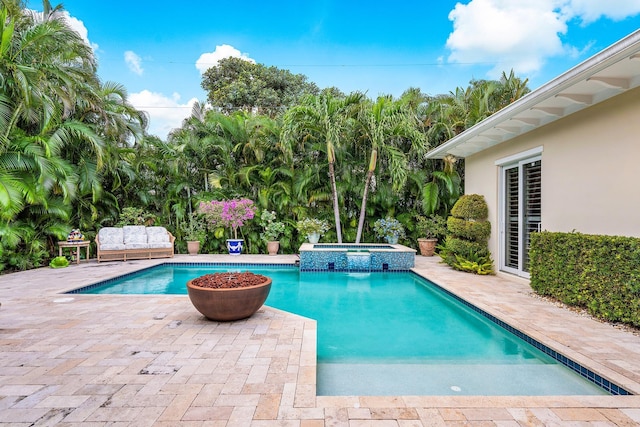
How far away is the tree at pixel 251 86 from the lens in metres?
18.3

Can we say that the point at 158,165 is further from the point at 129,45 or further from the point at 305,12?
the point at 305,12

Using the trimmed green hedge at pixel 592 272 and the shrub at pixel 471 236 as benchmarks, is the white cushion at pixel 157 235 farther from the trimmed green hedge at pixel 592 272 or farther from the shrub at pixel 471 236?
the trimmed green hedge at pixel 592 272

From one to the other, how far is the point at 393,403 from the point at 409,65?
17480mm

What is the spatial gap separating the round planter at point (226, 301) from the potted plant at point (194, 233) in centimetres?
734

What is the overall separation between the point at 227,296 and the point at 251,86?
54.1ft

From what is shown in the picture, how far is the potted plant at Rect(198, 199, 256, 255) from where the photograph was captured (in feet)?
34.3

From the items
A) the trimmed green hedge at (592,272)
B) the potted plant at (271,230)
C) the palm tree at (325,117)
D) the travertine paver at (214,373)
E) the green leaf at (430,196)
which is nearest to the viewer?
the travertine paver at (214,373)

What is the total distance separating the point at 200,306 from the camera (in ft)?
13.8

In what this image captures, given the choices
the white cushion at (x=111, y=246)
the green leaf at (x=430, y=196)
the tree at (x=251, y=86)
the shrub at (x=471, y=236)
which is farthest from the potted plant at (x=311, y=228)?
the tree at (x=251, y=86)

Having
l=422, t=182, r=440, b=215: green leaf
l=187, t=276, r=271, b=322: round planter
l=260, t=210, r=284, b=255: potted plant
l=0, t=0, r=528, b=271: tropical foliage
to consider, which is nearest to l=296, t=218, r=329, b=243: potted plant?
l=0, t=0, r=528, b=271: tropical foliage

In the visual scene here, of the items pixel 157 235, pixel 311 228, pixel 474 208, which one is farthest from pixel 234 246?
pixel 474 208

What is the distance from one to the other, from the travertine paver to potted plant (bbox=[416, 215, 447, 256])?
5879 millimetres

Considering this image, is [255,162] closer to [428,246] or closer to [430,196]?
[430,196]

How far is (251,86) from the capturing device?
729 inches
